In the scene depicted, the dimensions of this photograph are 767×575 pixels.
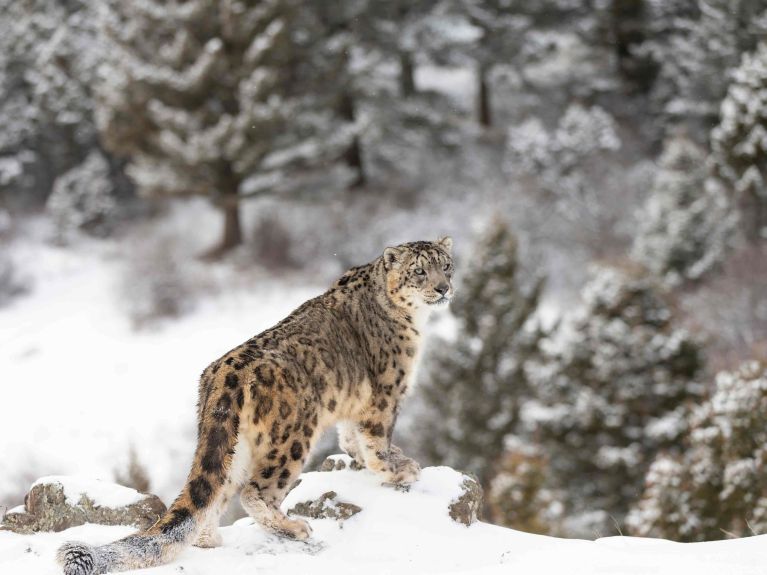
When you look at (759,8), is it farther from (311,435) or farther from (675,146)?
(311,435)

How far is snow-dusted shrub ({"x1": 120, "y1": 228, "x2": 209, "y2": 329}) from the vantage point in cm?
2700

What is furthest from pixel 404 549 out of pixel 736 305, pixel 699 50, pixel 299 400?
pixel 699 50

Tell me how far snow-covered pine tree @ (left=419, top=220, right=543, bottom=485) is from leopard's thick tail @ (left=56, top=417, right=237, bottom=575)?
54.5 ft

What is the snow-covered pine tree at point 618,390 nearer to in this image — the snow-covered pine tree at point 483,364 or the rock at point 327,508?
the snow-covered pine tree at point 483,364

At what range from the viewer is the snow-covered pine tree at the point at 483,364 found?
21875mm

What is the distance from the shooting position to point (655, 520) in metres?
12.8

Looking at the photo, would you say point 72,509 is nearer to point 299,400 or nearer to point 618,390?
point 299,400

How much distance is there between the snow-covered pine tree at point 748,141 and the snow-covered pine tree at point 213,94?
11513 mm

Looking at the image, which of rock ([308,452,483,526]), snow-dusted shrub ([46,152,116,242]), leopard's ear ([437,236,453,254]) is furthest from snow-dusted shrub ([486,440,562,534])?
snow-dusted shrub ([46,152,116,242])

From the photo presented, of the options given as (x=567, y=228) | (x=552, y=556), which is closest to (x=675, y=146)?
(x=567, y=228)

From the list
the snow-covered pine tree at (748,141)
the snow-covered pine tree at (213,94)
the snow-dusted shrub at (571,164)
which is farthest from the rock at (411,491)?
the snow-dusted shrub at (571,164)

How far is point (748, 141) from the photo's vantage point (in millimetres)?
27750

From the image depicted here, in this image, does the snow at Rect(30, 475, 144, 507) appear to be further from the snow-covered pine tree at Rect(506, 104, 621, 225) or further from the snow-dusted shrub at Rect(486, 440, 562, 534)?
the snow-covered pine tree at Rect(506, 104, 621, 225)

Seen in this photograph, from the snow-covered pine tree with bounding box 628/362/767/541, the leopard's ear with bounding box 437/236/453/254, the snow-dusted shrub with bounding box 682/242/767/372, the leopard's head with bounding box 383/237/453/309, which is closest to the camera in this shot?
the leopard's head with bounding box 383/237/453/309
